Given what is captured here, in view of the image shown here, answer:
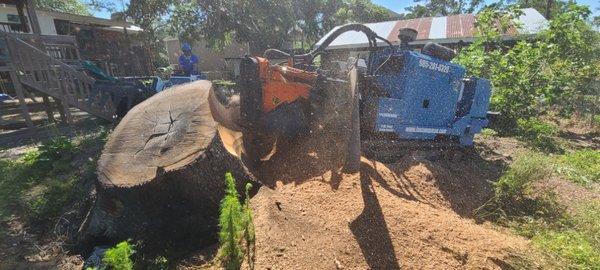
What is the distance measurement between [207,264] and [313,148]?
80.7 inches

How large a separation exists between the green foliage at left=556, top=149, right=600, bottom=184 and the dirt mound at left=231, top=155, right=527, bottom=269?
364 cm

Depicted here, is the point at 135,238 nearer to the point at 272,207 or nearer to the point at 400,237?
the point at 272,207

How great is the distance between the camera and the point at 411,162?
4781 millimetres

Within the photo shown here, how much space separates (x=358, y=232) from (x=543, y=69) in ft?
29.5

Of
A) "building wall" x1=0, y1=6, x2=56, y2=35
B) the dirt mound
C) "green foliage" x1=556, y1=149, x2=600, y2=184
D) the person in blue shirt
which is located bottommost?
"green foliage" x1=556, y1=149, x2=600, y2=184

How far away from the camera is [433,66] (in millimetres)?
5195

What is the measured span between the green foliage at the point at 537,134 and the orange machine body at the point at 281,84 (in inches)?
245

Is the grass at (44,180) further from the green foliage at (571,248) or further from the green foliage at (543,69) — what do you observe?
the green foliage at (543,69)

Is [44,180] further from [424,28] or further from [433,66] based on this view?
[424,28]

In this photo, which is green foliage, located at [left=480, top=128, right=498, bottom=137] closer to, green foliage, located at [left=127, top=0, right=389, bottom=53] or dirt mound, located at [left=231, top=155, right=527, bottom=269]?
dirt mound, located at [left=231, top=155, right=527, bottom=269]

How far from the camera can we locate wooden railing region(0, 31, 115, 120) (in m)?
7.19

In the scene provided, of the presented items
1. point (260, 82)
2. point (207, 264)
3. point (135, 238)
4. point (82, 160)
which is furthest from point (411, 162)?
point (82, 160)

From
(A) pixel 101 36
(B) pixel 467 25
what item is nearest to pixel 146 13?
(A) pixel 101 36

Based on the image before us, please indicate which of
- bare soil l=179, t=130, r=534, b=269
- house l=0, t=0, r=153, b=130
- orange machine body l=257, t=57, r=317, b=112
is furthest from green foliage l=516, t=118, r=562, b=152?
house l=0, t=0, r=153, b=130
